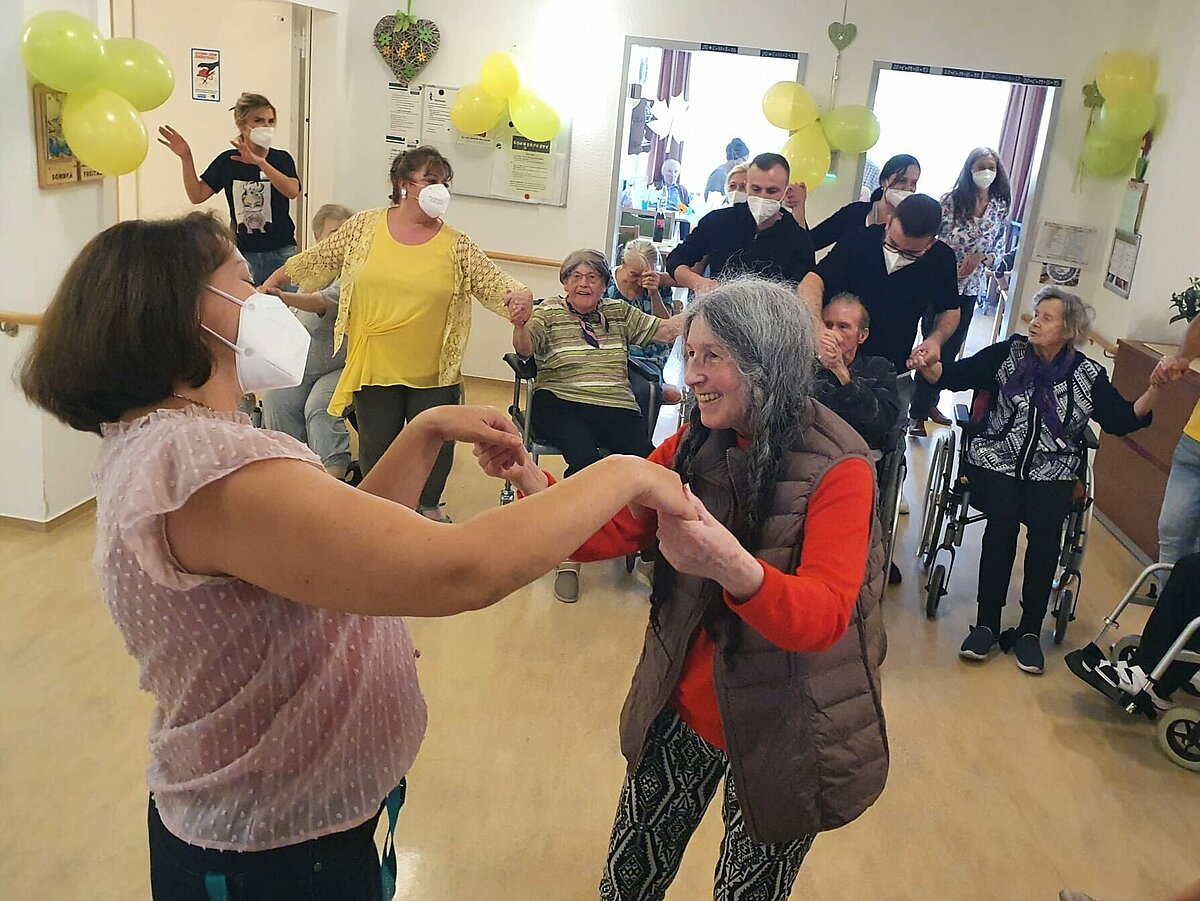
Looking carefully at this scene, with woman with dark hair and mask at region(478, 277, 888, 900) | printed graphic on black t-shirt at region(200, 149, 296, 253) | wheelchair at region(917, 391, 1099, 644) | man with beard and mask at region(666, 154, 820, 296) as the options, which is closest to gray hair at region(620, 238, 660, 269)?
man with beard and mask at region(666, 154, 820, 296)

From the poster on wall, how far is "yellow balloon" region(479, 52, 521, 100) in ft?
4.99

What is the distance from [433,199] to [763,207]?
1.26 meters

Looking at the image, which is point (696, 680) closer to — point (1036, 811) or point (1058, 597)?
point (1036, 811)

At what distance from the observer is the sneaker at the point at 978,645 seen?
143 inches

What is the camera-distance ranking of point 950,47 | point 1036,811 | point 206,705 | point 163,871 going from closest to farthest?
point 206,705 < point 163,871 < point 1036,811 < point 950,47

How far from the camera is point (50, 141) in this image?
360 centimetres

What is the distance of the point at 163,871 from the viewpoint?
129cm

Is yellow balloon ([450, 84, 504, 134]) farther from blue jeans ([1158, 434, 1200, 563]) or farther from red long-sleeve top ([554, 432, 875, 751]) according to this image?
red long-sleeve top ([554, 432, 875, 751])

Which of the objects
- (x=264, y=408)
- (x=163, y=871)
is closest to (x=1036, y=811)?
(x=163, y=871)

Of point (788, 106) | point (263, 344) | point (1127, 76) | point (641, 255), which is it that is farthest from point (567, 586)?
point (1127, 76)

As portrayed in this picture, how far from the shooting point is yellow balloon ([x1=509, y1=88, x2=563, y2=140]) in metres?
5.64

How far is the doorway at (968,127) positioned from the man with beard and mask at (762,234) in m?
1.58

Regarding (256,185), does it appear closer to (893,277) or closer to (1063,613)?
(893,277)

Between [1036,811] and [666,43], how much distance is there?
4362mm
